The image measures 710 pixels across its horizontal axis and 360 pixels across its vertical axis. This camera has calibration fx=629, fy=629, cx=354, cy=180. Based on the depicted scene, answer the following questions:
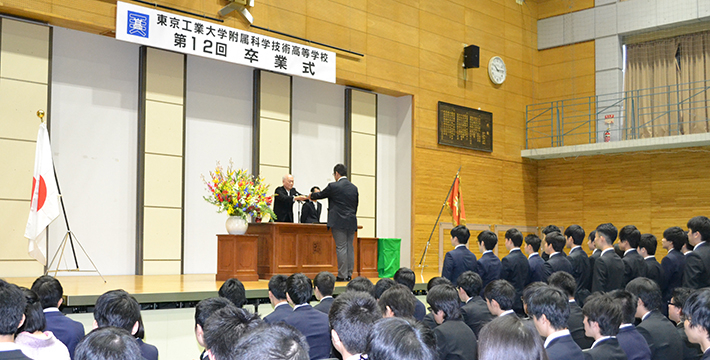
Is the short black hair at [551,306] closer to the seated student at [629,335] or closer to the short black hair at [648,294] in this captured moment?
the seated student at [629,335]

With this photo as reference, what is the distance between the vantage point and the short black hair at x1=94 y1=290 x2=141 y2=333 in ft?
10.5

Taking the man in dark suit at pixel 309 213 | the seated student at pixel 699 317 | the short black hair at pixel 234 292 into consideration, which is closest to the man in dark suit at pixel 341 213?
the man in dark suit at pixel 309 213

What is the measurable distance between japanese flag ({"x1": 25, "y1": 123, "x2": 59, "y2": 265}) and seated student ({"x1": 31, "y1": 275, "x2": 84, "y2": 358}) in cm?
335

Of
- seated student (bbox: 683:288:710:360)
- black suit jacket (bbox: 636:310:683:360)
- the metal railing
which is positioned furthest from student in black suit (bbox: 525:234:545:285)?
the metal railing

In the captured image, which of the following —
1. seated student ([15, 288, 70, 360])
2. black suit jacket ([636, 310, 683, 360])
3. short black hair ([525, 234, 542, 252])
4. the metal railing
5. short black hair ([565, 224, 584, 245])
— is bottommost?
black suit jacket ([636, 310, 683, 360])

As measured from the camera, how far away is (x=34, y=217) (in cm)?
713

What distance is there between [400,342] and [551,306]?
5.73 ft

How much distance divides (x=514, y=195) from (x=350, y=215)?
677 cm

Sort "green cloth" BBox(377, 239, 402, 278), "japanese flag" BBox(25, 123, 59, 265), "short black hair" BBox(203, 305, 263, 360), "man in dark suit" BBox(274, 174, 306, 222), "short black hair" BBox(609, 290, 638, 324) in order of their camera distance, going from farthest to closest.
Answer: "green cloth" BBox(377, 239, 402, 278)
"man in dark suit" BBox(274, 174, 306, 222)
"japanese flag" BBox(25, 123, 59, 265)
"short black hair" BBox(609, 290, 638, 324)
"short black hair" BBox(203, 305, 263, 360)

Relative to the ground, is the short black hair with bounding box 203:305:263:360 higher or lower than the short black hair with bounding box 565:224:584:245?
lower

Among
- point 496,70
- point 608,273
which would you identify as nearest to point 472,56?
point 496,70

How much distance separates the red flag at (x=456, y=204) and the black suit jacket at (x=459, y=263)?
5.49 m

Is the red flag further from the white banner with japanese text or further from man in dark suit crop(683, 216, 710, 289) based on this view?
man in dark suit crop(683, 216, 710, 289)

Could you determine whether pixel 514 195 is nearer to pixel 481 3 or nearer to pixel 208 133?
pixel 481 3
